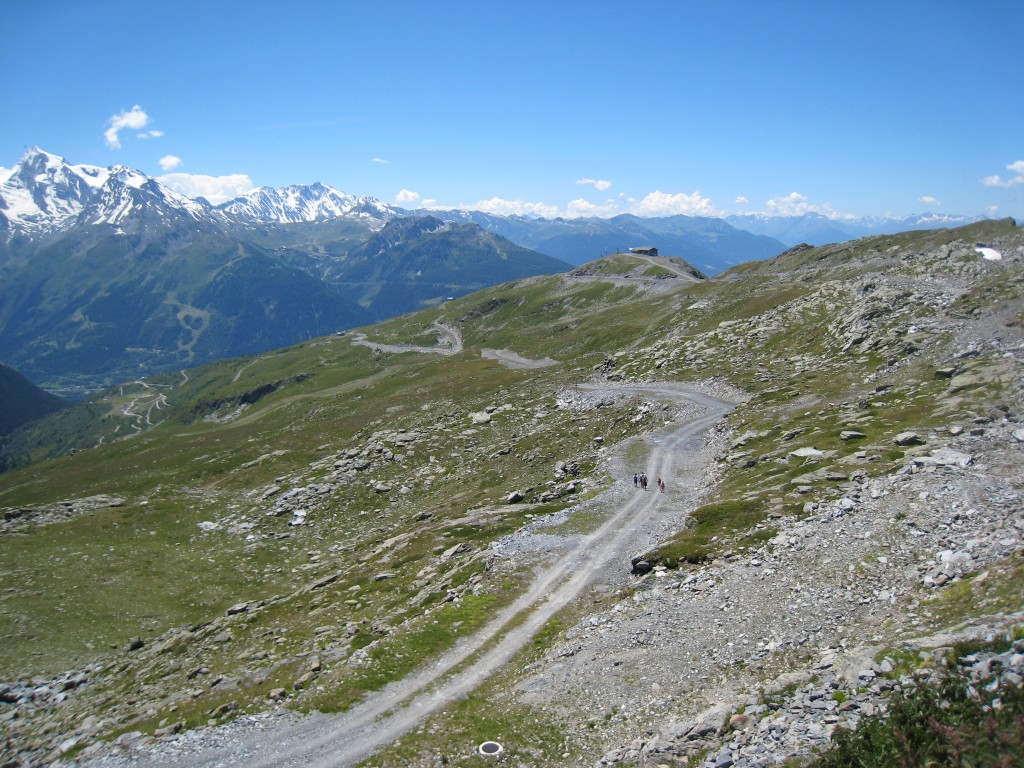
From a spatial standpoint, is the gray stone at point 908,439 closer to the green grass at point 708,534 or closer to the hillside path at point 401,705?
the green grass at point 708,534

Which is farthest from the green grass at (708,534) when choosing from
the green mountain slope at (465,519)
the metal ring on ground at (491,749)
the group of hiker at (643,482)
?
the metal ring on ground at (491,749)

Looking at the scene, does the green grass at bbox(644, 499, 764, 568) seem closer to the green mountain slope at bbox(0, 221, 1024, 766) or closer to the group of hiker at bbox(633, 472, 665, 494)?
the green mountain slope at bbox(0, 221, 1024, 766)

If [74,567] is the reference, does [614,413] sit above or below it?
above

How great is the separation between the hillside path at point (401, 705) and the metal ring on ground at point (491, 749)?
3769mm

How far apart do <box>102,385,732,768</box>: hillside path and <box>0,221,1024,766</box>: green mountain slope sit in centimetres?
102

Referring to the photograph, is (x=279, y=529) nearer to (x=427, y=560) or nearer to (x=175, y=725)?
(x=427, y=560)

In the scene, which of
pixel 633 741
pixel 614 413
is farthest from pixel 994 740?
pixel 614 413

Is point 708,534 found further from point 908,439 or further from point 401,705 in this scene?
point 401,705

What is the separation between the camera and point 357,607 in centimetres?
3578

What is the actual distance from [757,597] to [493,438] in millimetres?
50433

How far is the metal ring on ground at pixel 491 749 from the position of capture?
19.7 m

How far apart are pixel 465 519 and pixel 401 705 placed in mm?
22745

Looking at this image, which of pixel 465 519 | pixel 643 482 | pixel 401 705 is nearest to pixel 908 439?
pixel 643 482

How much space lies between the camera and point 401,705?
78.2 ft
